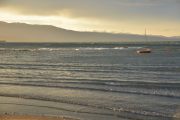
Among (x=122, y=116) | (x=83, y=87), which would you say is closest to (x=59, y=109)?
(x=122, y=116)

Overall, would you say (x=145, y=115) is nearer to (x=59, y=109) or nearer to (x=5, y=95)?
(x=59, y=109)

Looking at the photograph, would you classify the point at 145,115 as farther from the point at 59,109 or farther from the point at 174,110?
the point at 59,109

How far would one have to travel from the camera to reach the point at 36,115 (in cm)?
2191

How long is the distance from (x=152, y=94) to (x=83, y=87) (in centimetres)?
660


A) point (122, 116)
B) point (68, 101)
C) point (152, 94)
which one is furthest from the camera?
point (152, 94)

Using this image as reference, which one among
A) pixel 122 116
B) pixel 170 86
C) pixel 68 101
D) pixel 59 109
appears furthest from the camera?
pixel 170 86

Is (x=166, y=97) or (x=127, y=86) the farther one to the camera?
(x=127, y=86)

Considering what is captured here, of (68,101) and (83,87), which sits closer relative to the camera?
(68,101)

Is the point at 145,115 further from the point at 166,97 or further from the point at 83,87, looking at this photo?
the point at 83,87

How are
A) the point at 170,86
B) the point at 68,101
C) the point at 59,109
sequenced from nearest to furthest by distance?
the point at 59,109 < the point at 68,101 < the point at 170,86

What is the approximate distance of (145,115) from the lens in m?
21.5

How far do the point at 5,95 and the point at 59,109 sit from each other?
7216mm

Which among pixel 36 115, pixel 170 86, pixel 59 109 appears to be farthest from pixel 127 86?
pixel 36 115

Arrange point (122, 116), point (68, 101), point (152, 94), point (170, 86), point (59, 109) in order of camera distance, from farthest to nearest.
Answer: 1. point (170, 86)
2. point (152, 94)
3. point (68, 101)
4. point (59, 109)
5. point (122, 116)
